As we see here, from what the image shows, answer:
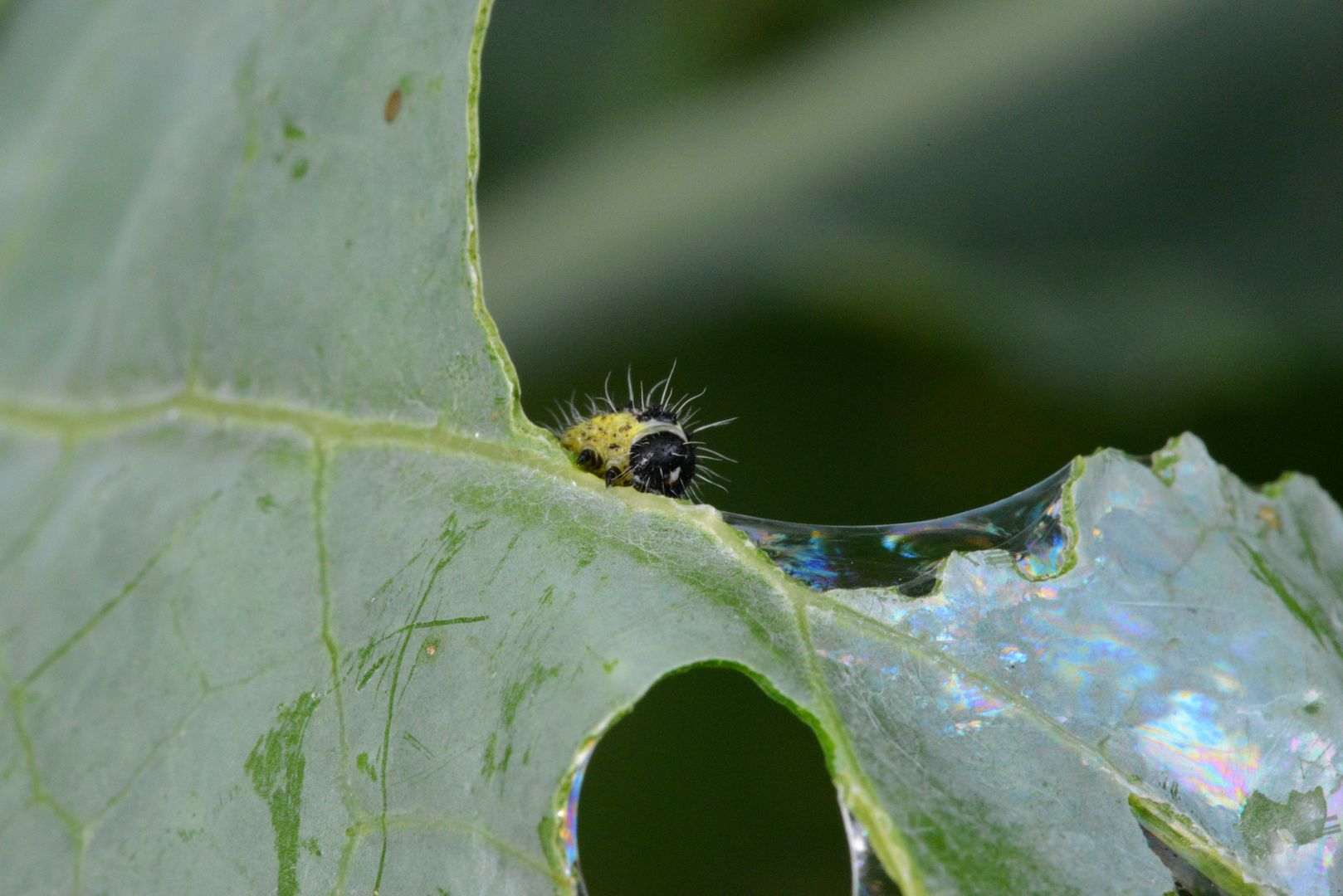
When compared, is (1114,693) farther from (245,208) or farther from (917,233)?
(917,233)

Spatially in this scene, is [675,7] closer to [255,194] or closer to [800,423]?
[800,423]

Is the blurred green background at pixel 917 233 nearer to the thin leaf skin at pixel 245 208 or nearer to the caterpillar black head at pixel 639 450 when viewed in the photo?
the caterpillar black head at pixel 639 450

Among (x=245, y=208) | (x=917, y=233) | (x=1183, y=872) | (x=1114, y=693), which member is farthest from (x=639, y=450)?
(x=917, y=233)

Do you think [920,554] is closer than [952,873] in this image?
No

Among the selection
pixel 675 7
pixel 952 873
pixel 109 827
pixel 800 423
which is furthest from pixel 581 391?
pixel 952 873

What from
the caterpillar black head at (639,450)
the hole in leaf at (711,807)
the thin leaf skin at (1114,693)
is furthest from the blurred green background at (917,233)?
the thin leaf skin at (1114,693)

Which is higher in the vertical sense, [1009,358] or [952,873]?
[1009,358]

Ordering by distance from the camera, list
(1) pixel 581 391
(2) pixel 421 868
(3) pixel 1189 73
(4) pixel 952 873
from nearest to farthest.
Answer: (4) pixel 952 873
(2) pixel 421 868
(3) pixel 1189 73
(1) pixel 581 391

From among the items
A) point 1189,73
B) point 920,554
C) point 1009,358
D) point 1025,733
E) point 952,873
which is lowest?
point 952,873
